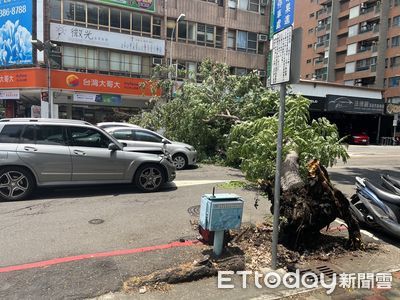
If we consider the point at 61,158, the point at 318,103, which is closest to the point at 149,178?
the point at 61,158

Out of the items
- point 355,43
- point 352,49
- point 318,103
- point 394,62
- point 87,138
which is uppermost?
point 355,43

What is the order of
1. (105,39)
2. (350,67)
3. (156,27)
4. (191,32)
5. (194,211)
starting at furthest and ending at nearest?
(350,67) < (191,32) < (156,27) < (105,39) < (194,211)

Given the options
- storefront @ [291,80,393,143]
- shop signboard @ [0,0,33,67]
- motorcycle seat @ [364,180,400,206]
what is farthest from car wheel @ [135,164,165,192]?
storefront @ [291,80,393,143]

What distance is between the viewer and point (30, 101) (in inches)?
1261

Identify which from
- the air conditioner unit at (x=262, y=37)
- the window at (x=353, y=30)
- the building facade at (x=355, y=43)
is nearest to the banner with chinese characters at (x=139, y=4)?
the air conditioner unit at (x=262, y=37)

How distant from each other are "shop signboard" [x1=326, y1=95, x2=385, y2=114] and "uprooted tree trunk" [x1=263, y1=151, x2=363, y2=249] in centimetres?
3298

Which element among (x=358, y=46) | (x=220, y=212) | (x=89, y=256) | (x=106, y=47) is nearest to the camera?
(x=220, y=212)

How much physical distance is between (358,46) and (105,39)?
43.2m

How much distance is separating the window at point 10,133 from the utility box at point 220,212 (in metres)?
5.07

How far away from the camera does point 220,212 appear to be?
4566 millimetres

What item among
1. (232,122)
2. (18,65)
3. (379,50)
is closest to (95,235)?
(232,122)

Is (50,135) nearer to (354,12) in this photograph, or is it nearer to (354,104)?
(354,104)

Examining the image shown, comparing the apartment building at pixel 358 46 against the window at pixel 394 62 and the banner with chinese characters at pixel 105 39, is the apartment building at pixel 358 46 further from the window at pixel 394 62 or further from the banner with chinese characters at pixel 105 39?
the banner with chinese characters at pixel 105 39

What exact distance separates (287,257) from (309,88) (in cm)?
3364
